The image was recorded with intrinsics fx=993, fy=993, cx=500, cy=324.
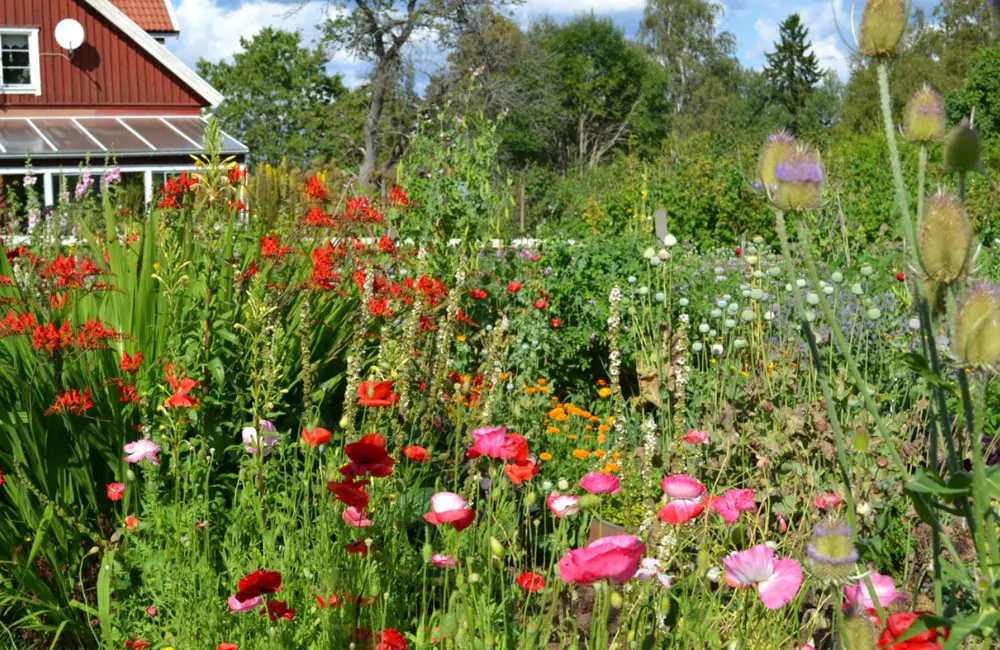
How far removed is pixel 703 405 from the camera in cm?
439

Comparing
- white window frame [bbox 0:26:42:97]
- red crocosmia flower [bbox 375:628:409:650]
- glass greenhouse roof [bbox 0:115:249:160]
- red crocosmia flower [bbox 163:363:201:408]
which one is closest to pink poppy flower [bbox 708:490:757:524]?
red crocosmia flower [bbox 375:628:409:650]

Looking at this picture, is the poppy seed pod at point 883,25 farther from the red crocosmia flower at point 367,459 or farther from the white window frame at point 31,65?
the white window frame at point 31,65

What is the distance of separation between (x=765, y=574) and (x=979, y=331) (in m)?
0.56

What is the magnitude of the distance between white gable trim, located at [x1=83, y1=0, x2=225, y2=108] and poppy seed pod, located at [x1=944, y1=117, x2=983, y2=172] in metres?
20.9

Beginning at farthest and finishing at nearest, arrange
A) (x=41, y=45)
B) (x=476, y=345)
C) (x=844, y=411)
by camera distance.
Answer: (x=41, y=45)
(x=476, y=345)
(x=844, y=411)

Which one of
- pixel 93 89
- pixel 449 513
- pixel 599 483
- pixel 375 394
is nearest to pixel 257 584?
pixel 449 513

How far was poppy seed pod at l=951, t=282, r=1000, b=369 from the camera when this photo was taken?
108cm

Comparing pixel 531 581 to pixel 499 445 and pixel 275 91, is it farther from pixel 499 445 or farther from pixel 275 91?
pixel 275 91

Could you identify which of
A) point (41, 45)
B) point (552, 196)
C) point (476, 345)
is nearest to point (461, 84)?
point (552, 196)

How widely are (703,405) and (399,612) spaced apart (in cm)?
238

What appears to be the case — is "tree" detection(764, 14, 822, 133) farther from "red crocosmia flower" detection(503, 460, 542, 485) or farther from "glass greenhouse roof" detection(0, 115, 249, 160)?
"red crocosmia flower" detection(503, 460, 542, 485)

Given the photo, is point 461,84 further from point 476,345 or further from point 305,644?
point 305,644

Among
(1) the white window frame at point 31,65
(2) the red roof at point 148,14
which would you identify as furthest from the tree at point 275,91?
(1) the white window frame at point 31,65

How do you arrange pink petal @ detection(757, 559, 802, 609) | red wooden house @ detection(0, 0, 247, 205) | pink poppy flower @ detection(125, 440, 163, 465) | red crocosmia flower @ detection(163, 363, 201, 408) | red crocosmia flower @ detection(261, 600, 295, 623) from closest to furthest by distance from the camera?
pink petal @ detection(757, 559, 802, 609) → red crocosmia flower @ detection(261, 600, 295, 623) → red crocosmia flower @ detection(163, 363, 201, 408) → pink poppy flower @ detection(125, 440, 163, 465) → red wooden house @ detection(0, 0, 247, 205)
